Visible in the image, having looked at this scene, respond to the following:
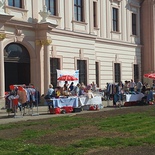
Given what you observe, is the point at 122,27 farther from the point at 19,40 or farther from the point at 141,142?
the point at 141,142

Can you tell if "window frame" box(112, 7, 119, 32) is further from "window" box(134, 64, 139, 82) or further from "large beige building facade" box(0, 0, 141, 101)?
"window" box(134, 64, 139, 82)

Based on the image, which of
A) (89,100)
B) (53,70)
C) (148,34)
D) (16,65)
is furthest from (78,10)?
(148,34)

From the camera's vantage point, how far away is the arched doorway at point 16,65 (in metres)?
24.4

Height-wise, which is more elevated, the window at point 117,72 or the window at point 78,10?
the window at point 78,10

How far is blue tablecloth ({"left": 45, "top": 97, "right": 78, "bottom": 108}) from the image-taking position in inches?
795

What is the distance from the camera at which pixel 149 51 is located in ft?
127

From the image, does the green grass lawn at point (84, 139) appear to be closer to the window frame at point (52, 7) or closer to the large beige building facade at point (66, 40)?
the large beige building facade at point (66, 40)

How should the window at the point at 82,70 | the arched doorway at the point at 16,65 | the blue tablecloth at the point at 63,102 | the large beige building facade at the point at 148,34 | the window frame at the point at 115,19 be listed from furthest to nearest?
the large beige building facade at the point at 148,34
the window frame at the point at 115,19
the window at the point at 82,70
the arched doorway at the point at 16,65
the blue tablecloth at the point at 63,102

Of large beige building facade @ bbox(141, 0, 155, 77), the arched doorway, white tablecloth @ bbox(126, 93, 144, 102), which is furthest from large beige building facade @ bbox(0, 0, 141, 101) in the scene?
white tablecloth @ bbox(126, 93, 144, 102)

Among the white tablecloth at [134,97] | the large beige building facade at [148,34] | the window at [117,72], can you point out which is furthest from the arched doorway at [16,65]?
the large beige building facade at [148,34]

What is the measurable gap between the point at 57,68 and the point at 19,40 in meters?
4.19

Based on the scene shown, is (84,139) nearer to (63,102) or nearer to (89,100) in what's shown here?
(63,102)

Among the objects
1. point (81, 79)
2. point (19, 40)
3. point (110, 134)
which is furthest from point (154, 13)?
point (110, 134)

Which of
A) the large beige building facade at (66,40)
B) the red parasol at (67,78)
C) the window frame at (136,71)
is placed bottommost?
the red parasol at (67,78)
